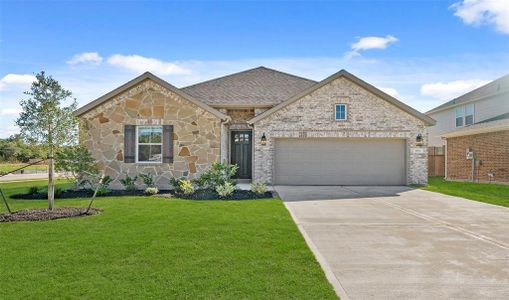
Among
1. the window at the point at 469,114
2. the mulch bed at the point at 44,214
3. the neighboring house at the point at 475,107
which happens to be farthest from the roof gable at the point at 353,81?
the window at the point at 469,114

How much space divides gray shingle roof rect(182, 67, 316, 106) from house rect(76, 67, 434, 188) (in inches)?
5.5

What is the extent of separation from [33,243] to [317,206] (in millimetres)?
6836

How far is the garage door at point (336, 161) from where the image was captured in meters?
16.1

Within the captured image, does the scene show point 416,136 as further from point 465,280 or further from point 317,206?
point 465,280

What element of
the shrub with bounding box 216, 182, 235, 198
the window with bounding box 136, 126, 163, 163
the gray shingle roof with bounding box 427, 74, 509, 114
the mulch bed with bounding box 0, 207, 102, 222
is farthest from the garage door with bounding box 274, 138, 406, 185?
the gray shingle roof with bounding box 427, 74, 509, 114

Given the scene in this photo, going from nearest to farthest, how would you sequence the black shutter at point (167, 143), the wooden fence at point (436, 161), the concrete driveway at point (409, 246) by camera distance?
the concrete driveway at point (409, 246) < the black shutter at point (167, 143) < the wooden fence at point (436, 161)

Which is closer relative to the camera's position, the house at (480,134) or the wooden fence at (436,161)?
the house at (480,134)

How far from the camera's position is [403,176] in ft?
53.1

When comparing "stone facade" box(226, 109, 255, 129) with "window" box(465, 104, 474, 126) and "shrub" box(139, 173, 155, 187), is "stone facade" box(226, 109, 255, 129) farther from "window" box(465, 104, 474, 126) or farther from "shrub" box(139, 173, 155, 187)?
"window" box(465, 104, 474, 126)

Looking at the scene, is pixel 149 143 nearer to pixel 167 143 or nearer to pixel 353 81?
pixel 167 143

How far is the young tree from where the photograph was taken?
832 cm

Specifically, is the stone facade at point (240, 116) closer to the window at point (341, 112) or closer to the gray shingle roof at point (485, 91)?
the window at point (341, 112)

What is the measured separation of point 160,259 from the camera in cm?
495

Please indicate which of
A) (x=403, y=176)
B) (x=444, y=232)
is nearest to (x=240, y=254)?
(x=444, y=232)
